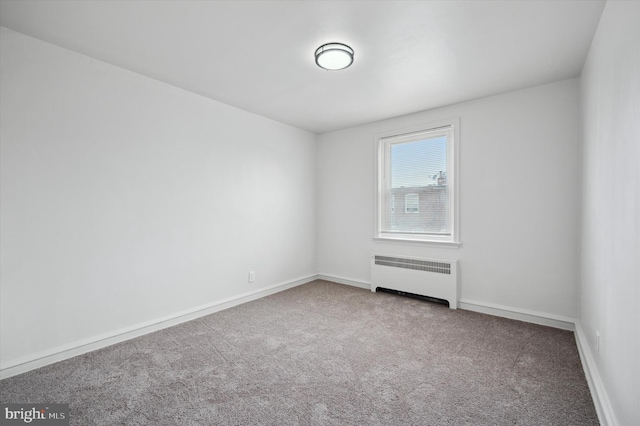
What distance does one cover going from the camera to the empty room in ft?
5.93

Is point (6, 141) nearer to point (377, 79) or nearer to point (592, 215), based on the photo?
point (377, 79)

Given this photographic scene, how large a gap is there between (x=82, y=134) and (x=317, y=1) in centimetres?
223

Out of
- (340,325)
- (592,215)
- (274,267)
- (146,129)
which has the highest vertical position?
(146,129)

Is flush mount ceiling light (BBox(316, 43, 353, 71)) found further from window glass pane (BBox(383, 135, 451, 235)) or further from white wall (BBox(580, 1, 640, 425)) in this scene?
window glass pane (BBox(383, 135, 451, 235))

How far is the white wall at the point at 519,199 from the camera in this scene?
294 cm

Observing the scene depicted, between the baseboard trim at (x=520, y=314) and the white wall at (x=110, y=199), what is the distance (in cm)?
274

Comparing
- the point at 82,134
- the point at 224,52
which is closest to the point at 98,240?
the point at 82,134

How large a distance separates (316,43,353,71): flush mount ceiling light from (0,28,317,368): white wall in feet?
5.47

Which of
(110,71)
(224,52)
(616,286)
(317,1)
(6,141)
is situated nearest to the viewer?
(616,286)

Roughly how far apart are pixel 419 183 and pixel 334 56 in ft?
7.44

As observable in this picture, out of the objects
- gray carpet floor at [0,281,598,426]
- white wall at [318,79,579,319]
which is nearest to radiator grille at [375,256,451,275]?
white wall at [318,79,579,319]

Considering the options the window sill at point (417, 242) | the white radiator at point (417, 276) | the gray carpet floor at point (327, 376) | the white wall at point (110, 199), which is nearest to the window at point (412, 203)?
the window sill at point (417, 242)

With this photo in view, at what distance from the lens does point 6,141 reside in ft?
6.99

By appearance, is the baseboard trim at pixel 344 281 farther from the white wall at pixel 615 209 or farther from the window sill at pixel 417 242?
the white wall at pixel 615 209
